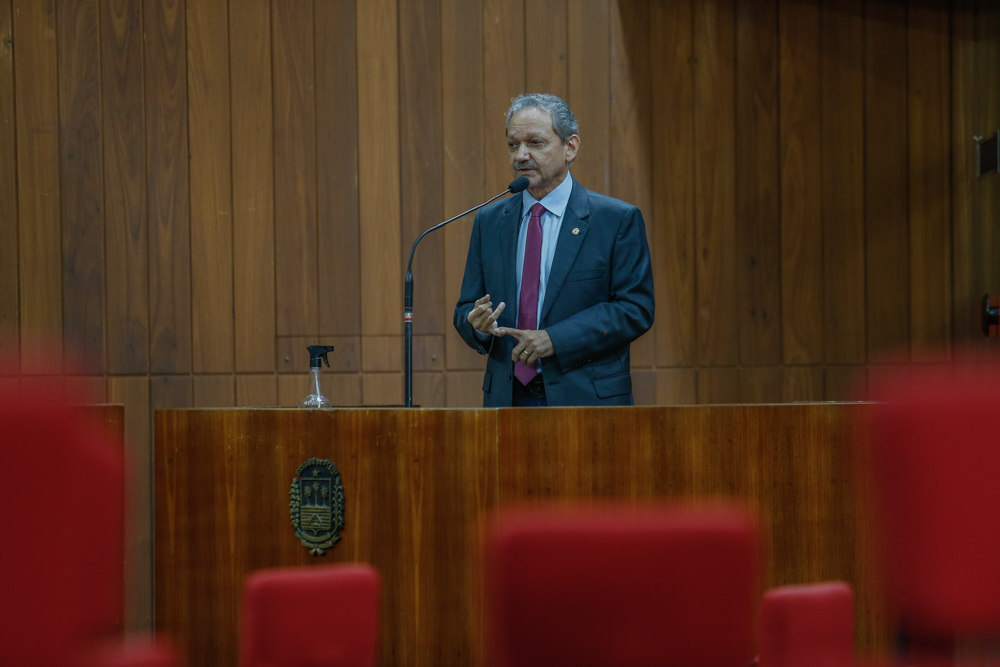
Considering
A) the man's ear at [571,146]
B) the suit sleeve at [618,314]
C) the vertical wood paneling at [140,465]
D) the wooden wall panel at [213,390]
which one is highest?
the man's ear at [571,146]

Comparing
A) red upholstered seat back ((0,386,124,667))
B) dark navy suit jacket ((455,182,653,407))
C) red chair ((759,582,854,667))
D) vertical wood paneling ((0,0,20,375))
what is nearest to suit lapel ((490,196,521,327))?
dark navy suit jacket ((455,182,653,407))

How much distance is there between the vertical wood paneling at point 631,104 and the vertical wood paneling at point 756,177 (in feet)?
1.13

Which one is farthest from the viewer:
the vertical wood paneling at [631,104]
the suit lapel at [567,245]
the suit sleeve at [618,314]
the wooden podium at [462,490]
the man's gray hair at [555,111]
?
the vertical wood paneling at [631,104]

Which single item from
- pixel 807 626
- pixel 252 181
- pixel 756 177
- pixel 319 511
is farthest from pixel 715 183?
pixel 807 626

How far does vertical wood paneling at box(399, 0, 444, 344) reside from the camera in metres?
3.23

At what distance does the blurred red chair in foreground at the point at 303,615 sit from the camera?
0.95 m

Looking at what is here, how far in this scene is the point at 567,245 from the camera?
2.28 m

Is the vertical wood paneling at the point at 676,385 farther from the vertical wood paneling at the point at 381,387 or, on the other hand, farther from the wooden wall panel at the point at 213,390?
the wooden wall panel at the point at 213,390

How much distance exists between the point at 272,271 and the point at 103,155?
71 centimetres

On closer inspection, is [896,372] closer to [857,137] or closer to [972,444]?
[857,137]

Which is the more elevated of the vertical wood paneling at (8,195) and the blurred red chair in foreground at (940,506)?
the vertical wood paneling at (8,195)

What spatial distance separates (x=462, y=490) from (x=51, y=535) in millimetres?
1065

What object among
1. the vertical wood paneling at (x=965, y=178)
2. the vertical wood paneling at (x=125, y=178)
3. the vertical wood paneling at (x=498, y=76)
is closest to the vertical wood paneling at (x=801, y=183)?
the vertical wood paneling at (x=965, y=178)

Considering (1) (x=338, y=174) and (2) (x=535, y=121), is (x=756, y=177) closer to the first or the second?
(2) (x=535, y=121)
